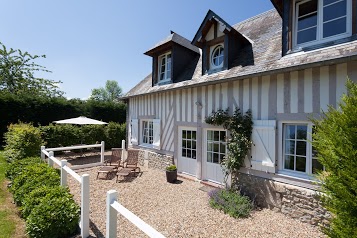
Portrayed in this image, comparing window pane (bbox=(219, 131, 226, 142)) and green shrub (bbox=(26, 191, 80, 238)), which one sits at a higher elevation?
window pane (bbox=(219, 131, 226, 142))

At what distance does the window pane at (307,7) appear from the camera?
4.91 meters

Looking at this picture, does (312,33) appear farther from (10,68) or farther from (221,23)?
(10,68)

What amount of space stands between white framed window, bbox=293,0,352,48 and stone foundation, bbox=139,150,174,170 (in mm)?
6259

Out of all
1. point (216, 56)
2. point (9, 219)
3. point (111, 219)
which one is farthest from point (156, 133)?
point (111, 219)

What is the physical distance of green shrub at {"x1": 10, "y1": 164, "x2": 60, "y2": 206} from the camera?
15.4 feet

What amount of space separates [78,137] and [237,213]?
11.3 m

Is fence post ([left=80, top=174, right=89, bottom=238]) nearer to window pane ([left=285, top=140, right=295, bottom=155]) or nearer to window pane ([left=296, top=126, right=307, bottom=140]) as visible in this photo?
window pane ([left=285, top=140, right=295, bottom=155])

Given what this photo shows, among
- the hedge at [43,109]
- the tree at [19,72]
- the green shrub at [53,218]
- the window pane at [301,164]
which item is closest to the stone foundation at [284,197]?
the window pane at [301,164]

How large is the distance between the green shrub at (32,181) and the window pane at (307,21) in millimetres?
7280

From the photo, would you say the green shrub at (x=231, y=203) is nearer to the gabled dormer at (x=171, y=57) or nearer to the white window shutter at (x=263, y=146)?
the white window shutter at (x=263, y=146)

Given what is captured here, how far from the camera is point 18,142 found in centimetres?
807

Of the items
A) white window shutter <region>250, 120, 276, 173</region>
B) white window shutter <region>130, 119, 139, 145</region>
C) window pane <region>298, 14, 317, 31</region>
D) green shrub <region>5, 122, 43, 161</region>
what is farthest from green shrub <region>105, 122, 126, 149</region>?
window pane <region>298, 14, 317, 31</region>

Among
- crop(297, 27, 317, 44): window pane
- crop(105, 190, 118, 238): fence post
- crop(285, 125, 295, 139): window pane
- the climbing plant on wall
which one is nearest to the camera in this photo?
crop(105, 190, 118, 238): fence post

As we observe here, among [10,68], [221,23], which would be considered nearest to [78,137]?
[221,23]
